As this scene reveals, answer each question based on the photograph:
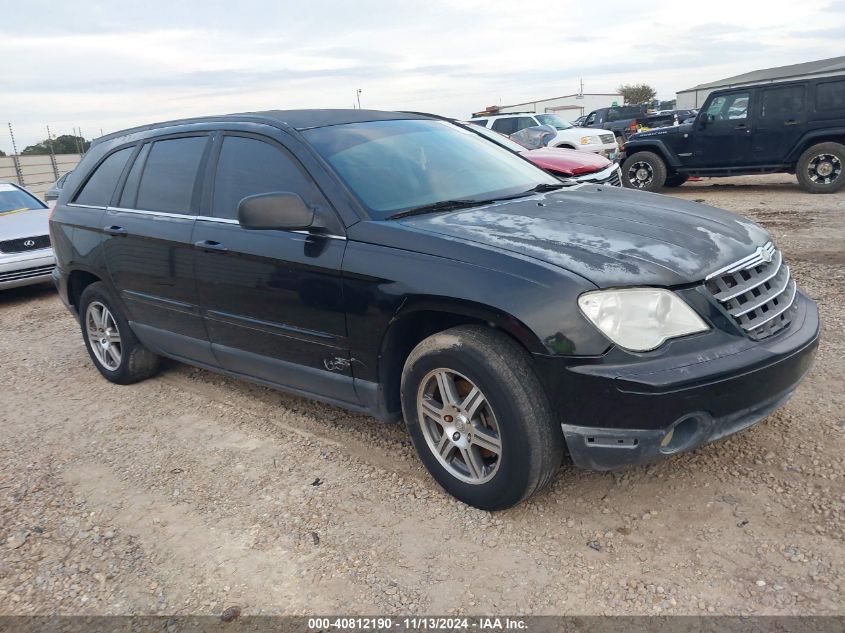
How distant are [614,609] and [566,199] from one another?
6.58 ft

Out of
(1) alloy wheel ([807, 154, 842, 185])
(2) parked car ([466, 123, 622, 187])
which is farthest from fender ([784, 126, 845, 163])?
(2) parked car ([466, 123, 622, 187])

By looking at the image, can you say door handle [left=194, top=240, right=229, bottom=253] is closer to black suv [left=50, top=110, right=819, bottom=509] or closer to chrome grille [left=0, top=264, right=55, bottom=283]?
black suv [left=50, top=110, right=819, bottom=509]

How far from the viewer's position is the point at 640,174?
44.1 feet

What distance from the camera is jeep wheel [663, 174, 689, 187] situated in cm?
1366

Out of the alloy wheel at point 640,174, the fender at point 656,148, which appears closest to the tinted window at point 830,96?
the fender at point 656,148

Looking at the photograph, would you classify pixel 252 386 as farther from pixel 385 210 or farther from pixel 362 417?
pixel 385 210

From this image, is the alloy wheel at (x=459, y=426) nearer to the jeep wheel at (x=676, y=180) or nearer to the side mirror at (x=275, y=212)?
the side mirror at (x=275, y=212)

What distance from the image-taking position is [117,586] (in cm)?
276

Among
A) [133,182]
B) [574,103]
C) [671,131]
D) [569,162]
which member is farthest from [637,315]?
[574,103]

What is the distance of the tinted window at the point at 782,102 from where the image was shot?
37.7 ft

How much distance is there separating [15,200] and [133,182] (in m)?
6.09

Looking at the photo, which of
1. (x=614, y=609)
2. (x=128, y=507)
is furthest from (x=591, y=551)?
(x=128, y=507)

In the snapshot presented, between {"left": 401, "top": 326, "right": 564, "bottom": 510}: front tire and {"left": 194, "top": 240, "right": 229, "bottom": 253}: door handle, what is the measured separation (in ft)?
4.43

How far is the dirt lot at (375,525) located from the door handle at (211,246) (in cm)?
108
